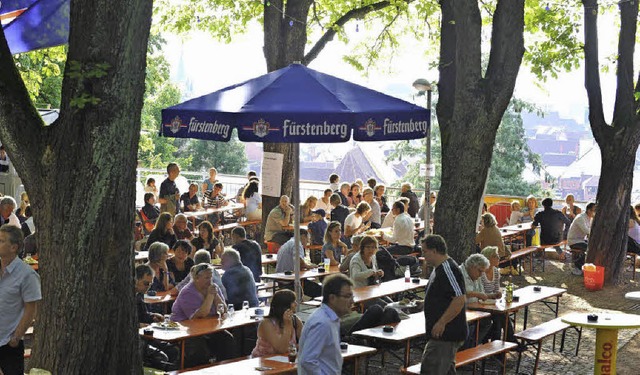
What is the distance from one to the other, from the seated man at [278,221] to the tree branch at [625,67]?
6.16m

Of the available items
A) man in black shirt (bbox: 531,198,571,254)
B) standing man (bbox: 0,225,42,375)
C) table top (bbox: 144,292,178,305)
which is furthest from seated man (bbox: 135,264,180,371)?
man in black shirt (bbox: 531,198,571,254)

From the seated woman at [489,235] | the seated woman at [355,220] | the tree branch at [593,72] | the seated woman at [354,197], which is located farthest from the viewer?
the seated woman at [354,197]

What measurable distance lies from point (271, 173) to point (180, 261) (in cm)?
225

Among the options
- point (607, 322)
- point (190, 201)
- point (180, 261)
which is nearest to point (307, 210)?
point (190, 201)

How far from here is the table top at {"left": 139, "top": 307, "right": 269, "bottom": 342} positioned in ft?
31.3

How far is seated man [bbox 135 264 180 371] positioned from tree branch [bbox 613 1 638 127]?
10.5 meters


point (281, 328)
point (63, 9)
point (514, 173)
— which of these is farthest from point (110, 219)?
point (514, 173)

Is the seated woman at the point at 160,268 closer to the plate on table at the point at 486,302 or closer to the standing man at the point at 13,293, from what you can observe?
the plate on table at the point at 486,302

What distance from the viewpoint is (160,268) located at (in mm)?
12188

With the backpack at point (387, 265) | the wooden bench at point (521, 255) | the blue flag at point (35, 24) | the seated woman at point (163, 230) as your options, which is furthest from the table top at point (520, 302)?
the blue flag at point (35, 24)

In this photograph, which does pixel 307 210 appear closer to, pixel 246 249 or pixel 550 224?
pixel 550 224

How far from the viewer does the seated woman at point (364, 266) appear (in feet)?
41.8

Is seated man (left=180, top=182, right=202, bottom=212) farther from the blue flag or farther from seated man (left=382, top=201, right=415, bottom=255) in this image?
the blue flag

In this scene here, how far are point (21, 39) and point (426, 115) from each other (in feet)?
17.0
